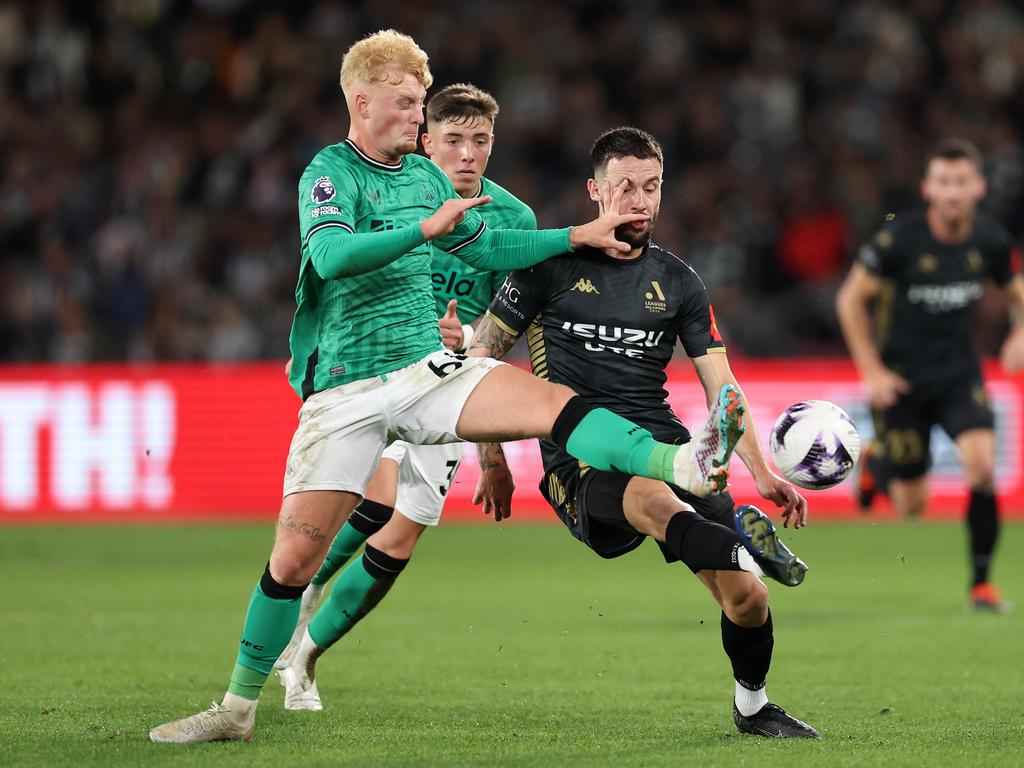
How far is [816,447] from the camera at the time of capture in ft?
17.4

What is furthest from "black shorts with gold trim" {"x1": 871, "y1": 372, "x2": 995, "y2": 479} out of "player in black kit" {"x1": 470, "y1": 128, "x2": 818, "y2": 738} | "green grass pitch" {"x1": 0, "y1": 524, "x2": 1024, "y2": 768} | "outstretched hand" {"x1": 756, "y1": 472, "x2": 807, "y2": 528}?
"outstretched hand" {"x1": 756, "y1": 472, "x2": 807, "y2": 528}

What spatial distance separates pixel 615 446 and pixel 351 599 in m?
1.88

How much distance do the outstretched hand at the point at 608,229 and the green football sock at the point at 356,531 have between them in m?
1.70

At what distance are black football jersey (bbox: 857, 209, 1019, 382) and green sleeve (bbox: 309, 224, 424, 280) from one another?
5688 mm

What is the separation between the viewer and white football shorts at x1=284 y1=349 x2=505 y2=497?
5.20 meters

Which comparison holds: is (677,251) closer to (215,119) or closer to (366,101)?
(215,119)

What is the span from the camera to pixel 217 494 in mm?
14562

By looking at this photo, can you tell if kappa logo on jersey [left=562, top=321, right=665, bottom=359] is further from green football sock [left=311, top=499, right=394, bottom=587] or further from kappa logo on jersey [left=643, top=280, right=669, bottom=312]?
green football sock [left=311, top=499, right=394, bottom=587]

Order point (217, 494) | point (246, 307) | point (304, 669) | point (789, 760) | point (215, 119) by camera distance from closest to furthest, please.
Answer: point (789, 760), point (304, 669), point (217, 494), point (246, 307), point (215, 119)

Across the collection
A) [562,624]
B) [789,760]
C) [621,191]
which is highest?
[621,191]

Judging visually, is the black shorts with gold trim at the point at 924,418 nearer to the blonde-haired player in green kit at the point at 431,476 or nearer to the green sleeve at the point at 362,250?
the blonde-haired player in green kit at the point at 431,476

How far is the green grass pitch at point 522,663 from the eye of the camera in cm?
521

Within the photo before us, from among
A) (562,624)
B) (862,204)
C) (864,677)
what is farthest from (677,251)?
(864,677)

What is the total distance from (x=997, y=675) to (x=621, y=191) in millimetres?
2929
